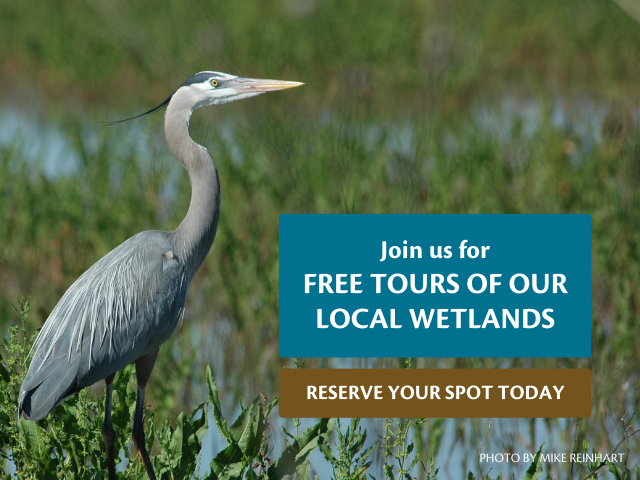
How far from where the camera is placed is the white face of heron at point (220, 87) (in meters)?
2.47

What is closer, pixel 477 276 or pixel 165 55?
pixel 165 55

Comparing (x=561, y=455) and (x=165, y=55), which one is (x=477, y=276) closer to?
(x=561, y=455)

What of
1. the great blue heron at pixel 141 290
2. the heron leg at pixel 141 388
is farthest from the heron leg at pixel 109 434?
the heron leg at pixel 141 388

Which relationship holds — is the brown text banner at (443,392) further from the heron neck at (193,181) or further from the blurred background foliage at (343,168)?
the heron neck at (193,181)

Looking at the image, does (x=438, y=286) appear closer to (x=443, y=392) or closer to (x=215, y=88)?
(x=443, y=392)

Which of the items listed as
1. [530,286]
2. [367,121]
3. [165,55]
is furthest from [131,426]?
[165,55]

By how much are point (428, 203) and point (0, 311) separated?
262 centimetres

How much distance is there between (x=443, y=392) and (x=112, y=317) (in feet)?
4.17

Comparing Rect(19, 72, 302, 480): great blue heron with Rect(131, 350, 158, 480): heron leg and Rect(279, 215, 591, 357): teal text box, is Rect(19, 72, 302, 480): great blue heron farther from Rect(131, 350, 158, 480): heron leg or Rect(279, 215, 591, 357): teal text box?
Rect(279, 215, 591, 357): teal text box

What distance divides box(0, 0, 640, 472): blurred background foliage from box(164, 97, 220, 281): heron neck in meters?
0.26

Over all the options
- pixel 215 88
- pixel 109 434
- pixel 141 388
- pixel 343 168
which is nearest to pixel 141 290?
pixel 141 388

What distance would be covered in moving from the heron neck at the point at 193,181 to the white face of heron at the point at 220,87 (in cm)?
6

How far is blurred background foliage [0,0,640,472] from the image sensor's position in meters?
1.17

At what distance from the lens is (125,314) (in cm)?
249
